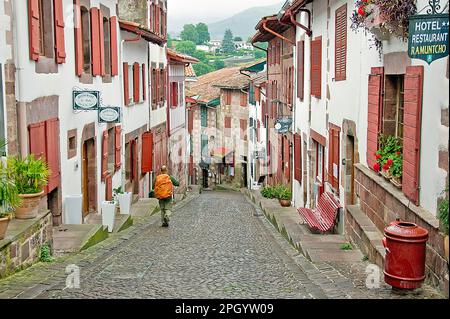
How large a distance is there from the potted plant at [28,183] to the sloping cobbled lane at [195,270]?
1144 millimetres

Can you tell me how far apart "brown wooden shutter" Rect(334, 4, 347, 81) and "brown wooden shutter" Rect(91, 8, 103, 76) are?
5.53 meters

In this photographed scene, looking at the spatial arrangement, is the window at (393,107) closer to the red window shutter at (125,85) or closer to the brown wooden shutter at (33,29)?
the brown wooden shutter at (33,29)

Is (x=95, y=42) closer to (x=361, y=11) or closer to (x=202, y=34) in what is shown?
(x=361, y=11)

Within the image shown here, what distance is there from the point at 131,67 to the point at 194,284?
14.3 meters

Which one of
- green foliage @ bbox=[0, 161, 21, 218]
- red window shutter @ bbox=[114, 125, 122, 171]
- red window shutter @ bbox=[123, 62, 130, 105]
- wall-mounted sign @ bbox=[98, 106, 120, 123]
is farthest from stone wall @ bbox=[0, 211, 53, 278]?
red window shutter @ bbox=[123, 62, 130, 105]

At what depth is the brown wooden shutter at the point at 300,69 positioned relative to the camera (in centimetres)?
1923

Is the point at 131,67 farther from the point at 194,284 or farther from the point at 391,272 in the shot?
the point at 391,272

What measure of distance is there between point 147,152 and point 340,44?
38.1 feet

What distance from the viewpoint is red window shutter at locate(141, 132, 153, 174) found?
23859mm

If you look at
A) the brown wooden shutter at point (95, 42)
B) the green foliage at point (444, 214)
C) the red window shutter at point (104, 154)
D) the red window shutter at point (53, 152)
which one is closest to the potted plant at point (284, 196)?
the red window shutter at point (104, 154)

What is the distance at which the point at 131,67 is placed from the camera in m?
22.0

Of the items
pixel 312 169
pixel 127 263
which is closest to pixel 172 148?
pixel 312 169

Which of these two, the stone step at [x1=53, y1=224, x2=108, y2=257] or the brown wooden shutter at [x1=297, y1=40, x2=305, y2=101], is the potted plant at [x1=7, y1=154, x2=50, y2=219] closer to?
the stone step at [x1=53, y1=224, x2=108, y2=257]

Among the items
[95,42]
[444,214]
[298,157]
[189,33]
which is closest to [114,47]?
[95,42]
